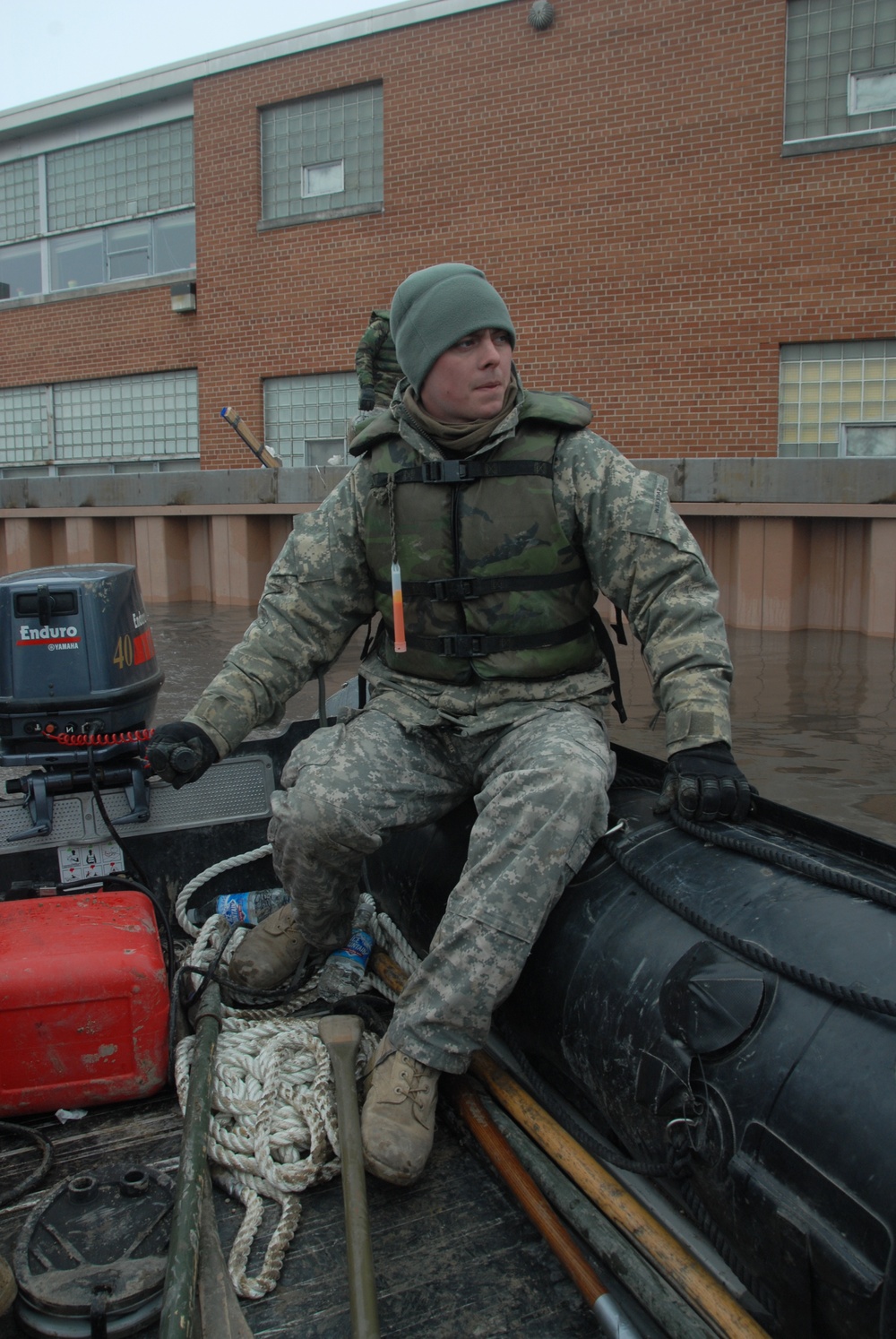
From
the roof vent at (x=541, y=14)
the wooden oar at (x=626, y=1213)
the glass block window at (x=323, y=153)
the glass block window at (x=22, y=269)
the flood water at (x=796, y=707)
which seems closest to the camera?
the wooden oar at (x=626, y=1213)

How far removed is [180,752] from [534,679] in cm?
82

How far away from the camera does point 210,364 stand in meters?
14.7

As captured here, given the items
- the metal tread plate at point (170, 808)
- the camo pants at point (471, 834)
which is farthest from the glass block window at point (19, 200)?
the camo pants at point (471, 834)

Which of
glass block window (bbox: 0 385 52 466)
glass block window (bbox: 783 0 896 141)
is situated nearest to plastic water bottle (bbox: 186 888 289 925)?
glass block window (bbox: 783 0 896 141)

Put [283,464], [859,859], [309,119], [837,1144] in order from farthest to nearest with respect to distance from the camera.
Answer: [283,464] < [309,119] < [859,859] < [837,1144]

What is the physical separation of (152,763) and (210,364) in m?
13.4

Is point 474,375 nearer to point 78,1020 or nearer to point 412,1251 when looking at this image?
point 78,1020

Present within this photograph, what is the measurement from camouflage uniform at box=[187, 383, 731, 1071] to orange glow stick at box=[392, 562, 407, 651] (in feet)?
0.36

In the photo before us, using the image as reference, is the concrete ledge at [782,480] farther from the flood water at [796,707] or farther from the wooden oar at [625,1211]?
the wooden oar at [625,1211]

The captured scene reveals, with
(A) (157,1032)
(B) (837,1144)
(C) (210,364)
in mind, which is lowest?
A: (A) (157,1032)

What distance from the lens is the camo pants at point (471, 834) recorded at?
194 centimetres

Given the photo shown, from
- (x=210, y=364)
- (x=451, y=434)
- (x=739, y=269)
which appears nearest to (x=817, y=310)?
(x=739, y=269)

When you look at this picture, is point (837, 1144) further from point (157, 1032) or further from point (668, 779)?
point (157, 1032)

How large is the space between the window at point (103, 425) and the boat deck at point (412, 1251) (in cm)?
1395
